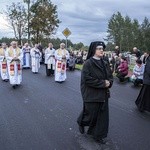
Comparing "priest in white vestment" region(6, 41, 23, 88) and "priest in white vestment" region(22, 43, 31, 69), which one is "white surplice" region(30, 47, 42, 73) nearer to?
"priest in white vestment" region(22, 43, 31, 69)

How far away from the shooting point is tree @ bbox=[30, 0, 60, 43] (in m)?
44.9

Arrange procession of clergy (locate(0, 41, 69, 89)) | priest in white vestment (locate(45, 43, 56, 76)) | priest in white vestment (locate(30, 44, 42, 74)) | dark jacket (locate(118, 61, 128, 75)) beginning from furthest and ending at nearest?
1. priest in white vestment (locate(30, 44, 42, 74))
2. priest in white vestment (locate(45, 43, 56, 76))
3. dark jacket (locate(118, 61, 128, 75))
4. procession of clergy (locate(0, 41, 69, 89))

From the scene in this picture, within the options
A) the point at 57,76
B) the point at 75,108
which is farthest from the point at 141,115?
the point at 57,76

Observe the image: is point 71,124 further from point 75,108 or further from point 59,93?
point 59,93

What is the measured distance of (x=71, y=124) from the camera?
30.7ft

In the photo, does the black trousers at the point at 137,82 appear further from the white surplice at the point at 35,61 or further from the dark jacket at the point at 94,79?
the dark jacket at the point at 94,79

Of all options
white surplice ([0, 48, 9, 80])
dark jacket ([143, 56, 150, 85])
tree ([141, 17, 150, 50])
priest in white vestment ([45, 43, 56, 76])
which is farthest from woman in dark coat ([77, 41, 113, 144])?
tree ([141, 17, 150, 50])

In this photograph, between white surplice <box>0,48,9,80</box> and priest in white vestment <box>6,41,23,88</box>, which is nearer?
priest in white vestment <box>6,41,23,88</box>

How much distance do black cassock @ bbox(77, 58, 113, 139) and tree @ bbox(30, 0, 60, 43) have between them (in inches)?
1470

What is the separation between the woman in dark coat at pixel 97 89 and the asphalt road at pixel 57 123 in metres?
0.32

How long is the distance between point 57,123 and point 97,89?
78.1 inches

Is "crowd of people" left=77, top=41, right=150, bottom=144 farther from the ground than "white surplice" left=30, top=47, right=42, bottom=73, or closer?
farther from the ground

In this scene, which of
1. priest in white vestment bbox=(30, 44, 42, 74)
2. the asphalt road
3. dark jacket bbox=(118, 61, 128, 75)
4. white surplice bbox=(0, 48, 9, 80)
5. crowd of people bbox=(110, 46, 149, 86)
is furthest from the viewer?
priest in white vestment bbox=(30, 44, 42, 74)

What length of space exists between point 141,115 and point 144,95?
89 centimetres
